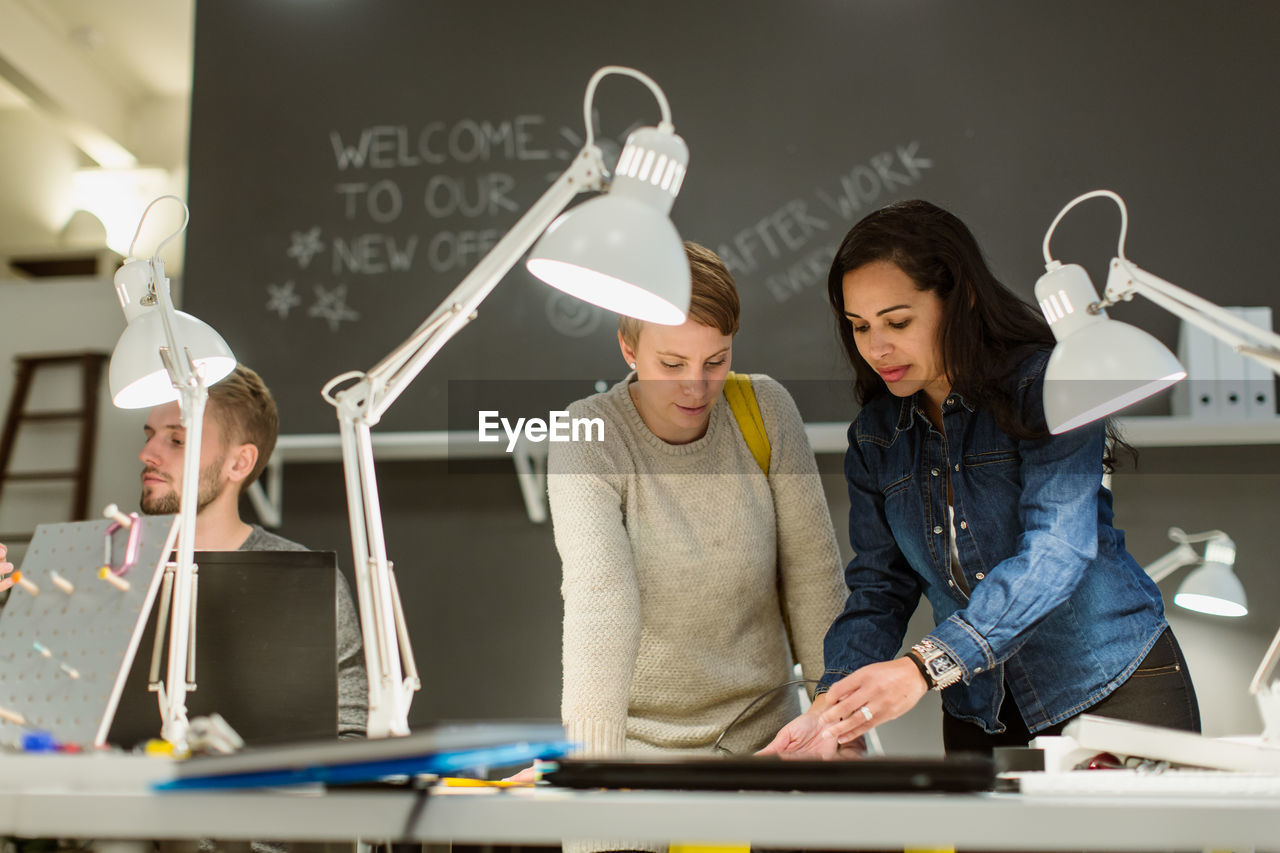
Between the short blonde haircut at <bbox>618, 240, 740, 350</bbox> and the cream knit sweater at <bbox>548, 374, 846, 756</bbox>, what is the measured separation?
18cm

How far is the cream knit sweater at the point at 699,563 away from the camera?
4.91ft

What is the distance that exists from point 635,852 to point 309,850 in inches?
16.3

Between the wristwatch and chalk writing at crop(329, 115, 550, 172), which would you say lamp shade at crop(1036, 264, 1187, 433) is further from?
chalk writing at crop(329, 115, 550, 172)

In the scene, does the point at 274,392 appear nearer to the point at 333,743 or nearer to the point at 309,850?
the point at 309,850

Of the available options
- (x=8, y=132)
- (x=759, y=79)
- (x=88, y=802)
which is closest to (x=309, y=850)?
(x=88, y=802)

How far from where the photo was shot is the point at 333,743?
67cm

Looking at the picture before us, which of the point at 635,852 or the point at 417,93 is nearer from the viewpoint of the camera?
the point at 635,852

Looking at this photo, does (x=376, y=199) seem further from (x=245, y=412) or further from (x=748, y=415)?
(x=748, y=415)

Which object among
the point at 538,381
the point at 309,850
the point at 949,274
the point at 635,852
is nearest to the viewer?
the point at 309,850

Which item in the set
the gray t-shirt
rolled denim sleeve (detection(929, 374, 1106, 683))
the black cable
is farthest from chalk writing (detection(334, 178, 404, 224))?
rolled denim sleeve (detection(929, 374, 1106, 683))

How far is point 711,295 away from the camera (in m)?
1.52

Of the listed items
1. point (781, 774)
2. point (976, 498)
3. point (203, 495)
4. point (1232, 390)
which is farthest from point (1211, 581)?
point (203, 495)

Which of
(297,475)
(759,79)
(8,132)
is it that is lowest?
A: (297,475)

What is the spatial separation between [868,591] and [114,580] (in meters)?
0.91
